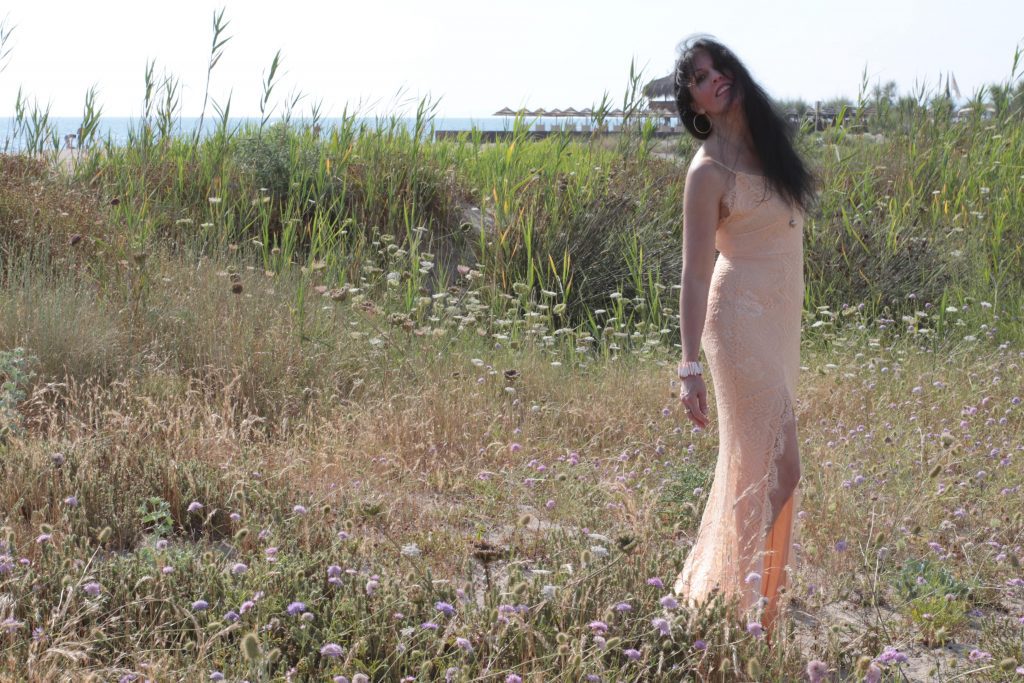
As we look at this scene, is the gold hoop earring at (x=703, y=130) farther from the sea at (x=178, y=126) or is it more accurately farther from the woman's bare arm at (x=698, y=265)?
the sea at (x=178, y=126)

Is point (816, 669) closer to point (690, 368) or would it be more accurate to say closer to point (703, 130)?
point (690, 368)

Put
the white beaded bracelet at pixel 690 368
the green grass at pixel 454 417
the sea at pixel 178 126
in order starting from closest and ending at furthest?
1. the green grass at pixel 454 417
2. the white beaded bracelet at pixel 690 368
3. the sea at pixel 178 126

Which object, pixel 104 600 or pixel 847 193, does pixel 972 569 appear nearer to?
pixel 104 600

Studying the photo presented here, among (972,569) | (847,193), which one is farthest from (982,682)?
(847,193)

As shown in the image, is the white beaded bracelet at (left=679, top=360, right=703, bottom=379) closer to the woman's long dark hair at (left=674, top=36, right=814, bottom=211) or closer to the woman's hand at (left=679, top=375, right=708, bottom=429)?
the woman's hand at (left=679, top=375, right=708, bottom=429)

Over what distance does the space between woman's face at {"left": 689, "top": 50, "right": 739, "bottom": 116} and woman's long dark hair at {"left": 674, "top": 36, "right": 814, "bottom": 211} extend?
0.04ft

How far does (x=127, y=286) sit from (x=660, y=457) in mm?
3246

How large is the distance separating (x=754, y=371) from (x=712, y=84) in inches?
35.5

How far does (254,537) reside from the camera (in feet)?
12.1

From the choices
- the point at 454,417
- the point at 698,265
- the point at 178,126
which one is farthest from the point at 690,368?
the point at 178,126

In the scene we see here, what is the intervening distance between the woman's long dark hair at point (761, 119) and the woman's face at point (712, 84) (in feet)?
0.04

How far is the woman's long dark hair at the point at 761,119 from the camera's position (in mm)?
3229

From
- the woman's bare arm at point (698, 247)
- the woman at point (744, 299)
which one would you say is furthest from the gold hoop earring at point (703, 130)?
the woman's bare arm at point (698, 247)

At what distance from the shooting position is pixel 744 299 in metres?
3.23
